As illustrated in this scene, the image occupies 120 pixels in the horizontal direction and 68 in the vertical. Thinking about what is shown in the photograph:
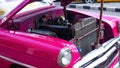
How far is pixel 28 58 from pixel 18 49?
162mm

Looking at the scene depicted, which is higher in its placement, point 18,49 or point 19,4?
point 19,4

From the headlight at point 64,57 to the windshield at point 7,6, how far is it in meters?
0.99

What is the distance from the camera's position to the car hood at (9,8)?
141 inches

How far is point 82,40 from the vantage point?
3727mm

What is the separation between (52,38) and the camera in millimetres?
3357

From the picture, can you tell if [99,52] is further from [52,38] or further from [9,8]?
[9,8]

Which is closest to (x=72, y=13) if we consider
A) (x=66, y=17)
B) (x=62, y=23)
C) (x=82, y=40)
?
(x=66, y=17)

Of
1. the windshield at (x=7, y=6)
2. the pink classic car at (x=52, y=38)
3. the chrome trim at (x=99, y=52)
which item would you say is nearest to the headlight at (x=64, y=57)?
the pink classic car at (x=52, y=38)

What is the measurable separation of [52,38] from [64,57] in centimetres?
36

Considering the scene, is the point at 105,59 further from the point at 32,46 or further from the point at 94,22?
the point at 32,46

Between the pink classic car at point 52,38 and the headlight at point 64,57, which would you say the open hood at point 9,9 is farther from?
the headlight at point 64,57

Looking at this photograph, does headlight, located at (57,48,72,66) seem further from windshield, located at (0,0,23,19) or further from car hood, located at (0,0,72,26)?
windshield, located at (0,0,23,19)

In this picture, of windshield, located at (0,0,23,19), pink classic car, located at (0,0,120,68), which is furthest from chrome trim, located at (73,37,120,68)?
windshield, located at (0,0,23,19)

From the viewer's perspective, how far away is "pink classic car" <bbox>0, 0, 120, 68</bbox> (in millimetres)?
3132
